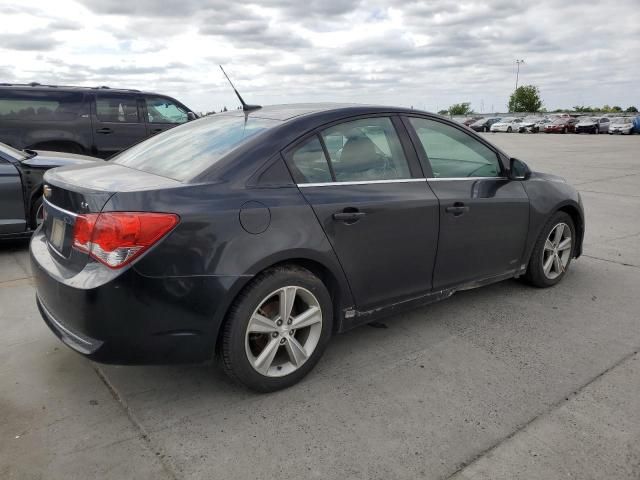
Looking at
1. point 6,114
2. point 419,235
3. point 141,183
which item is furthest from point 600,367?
point 6,114

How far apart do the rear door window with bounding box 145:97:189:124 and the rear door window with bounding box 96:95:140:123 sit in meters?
→ 0.28

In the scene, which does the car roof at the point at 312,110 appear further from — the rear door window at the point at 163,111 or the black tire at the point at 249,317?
the rear door window at the point at 163,111

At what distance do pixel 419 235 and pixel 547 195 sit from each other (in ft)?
5.14

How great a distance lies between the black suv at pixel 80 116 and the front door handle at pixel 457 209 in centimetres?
794

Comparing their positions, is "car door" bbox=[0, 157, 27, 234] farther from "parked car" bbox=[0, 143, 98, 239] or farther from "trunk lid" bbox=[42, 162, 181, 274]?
"trunk lid" bbox=[42, 162, 181, 274]

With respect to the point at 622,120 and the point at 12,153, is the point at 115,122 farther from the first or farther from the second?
the point at 622,120

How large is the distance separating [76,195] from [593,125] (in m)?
47.1

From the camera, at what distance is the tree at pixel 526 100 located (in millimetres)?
99188

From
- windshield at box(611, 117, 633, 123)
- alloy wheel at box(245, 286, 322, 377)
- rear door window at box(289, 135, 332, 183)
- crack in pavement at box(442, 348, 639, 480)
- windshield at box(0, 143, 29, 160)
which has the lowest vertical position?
crack in pavement at box(442, 348, 639, 480)

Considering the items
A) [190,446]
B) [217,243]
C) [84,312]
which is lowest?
[190,446]

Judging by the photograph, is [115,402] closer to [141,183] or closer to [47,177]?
[141,183]

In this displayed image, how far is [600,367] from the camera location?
3.27 meters

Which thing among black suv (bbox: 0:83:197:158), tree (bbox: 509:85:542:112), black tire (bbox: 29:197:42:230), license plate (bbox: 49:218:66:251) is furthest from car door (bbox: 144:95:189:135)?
tree (bbox: 509:85:542:112)

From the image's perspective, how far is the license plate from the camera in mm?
2885
